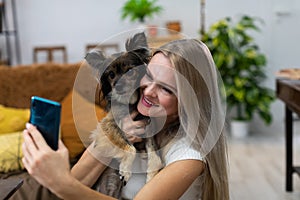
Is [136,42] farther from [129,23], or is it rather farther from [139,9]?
[129,23]

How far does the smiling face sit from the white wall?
156 inches

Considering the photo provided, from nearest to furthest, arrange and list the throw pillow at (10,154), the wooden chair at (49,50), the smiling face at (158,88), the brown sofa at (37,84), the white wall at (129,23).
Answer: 1. the smiling face at (158,88)
2. the throw pillow at (10,154)
3. the brown sofa at (37,84)
4. the white wall at (129,23)
5. the wooden chair at (49,50)

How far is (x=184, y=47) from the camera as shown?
1034mm

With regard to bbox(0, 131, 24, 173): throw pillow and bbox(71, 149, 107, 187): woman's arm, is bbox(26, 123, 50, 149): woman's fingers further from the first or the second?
bbox(0, 131, 24, 173): throw pillow

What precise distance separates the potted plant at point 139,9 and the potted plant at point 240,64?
564 mm

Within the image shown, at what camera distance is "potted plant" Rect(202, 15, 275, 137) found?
4453 mm

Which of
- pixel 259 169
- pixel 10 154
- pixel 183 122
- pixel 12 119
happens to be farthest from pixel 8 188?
pixel 259 169

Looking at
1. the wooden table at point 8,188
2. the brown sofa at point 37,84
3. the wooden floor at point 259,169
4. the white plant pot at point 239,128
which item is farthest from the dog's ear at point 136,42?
the white plant pot at point 239,128

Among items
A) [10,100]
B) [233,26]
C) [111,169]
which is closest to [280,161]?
[233,26]

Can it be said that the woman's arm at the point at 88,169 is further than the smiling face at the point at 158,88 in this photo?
Yes

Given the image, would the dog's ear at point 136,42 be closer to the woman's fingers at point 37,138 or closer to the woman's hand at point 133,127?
the woman's hand at point 133,127

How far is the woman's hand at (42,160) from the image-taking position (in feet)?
2.65

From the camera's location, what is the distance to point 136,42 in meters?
1.06

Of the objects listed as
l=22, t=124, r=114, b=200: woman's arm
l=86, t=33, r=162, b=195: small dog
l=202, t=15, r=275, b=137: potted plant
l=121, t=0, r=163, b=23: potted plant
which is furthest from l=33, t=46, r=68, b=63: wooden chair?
l=22, t=124, r=114, b=200: woman's arm
